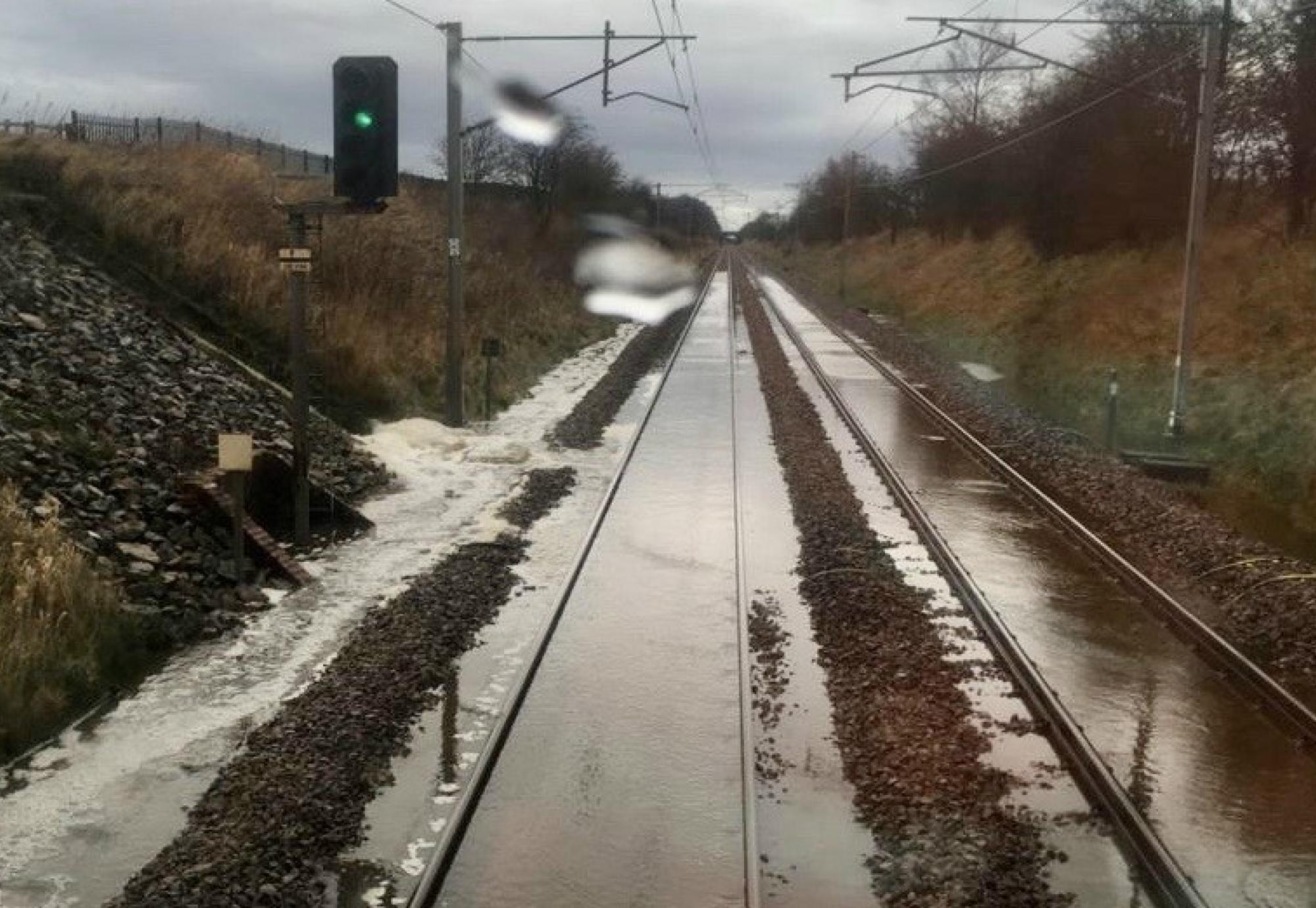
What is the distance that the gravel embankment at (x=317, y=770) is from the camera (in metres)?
5.77

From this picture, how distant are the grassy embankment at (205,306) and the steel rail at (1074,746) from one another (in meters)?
6.53

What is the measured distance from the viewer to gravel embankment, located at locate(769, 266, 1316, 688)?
9.83m

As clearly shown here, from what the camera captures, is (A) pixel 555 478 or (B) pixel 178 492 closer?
(B) pixel 178 492

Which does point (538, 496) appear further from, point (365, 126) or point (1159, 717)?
point (1159, 717)

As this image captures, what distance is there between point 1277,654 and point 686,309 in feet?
138

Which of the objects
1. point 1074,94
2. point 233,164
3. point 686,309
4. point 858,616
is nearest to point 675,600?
point 858,616

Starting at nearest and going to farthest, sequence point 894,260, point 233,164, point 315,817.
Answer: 1. point 315,817
2. point 233,164
3. point 894,260

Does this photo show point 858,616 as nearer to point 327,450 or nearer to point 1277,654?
point 1277,654

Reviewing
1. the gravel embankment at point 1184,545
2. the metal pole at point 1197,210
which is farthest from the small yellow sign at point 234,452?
the metal pole at point 1197,210

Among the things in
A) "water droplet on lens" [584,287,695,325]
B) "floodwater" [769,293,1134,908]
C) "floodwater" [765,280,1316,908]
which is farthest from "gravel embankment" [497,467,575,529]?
"water droplet on lens" [584,287,695,325]

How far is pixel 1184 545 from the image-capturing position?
12477 mm

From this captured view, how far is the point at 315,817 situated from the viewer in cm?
641

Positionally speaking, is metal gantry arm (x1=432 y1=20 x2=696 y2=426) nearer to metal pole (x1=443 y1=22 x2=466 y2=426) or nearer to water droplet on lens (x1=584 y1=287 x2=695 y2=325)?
metal pole (x1=443 y1=22 x2=466 y2=426)

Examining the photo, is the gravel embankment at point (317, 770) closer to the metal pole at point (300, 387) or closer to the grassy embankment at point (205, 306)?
Result: the grassy embankment at point (205, 306)
